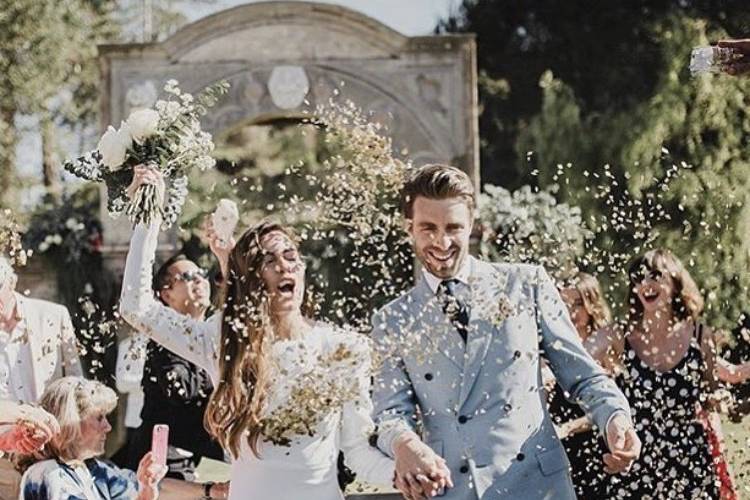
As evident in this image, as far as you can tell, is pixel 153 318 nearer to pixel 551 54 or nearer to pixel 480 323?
pixel 480 323

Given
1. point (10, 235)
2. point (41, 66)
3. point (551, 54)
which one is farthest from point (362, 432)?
point (551, 54)

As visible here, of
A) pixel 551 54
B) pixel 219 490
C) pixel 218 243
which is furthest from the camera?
pixel 551 54

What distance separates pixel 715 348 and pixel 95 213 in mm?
10973

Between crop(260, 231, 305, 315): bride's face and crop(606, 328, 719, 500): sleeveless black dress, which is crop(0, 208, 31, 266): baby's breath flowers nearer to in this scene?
crop(260, 231, 305, 315): bride's face

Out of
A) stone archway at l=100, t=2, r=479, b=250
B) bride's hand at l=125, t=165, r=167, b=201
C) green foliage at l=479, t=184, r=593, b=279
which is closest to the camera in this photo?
bride's hand at l=125, t=165, r=167, b=201

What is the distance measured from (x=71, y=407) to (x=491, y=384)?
1445mm

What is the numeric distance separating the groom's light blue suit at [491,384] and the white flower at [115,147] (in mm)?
1162

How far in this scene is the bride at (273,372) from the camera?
4.09 m

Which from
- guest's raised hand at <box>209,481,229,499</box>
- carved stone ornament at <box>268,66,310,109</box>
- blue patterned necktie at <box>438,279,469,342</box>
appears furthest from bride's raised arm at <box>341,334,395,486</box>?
carved stone ornament at <box>268,66,310,109</box>

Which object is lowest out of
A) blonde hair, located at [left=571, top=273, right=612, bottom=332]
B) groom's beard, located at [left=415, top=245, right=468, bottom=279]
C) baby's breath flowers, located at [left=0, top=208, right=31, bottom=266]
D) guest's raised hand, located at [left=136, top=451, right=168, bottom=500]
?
guest's raised hand, located at [left=136, top=451, right=168, bottom=500]

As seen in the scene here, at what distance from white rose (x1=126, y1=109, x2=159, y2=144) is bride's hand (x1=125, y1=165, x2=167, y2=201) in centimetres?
10

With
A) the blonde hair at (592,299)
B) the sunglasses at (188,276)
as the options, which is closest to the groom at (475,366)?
the blonde hair at (592,299)

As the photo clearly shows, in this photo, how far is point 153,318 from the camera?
420cm

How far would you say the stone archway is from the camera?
42.7 ft
